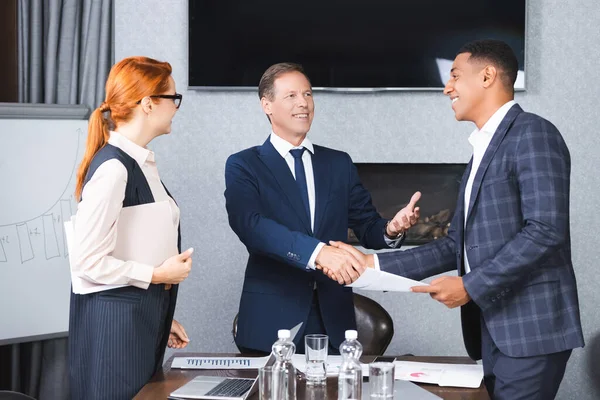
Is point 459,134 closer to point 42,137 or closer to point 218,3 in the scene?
point 218,3

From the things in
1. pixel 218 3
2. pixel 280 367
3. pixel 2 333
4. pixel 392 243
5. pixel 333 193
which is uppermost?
pixel 218 3

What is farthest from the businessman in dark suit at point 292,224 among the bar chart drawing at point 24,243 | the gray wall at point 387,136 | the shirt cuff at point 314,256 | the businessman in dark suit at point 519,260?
the bar chart drawing at point 24,243

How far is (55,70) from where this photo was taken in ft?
13.8

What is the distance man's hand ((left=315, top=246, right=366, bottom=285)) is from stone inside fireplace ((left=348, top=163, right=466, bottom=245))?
5.26 ft

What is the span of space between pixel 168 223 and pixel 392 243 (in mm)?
957

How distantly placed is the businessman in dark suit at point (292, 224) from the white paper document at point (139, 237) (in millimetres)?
405

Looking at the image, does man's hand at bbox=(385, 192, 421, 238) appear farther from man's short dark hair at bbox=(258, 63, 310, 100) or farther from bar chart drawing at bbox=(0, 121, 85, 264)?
bar chart drawing at bbox=(0, 121, 85, 264)

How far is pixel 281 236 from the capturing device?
2678mm

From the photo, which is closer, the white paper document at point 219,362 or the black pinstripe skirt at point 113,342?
the black pinstripe skirt at point 113,342

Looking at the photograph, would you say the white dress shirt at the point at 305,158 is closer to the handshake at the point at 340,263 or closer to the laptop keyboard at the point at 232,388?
the handshake at the point at 340,263

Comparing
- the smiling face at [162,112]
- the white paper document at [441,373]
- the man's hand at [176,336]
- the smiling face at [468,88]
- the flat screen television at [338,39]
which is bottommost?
the white paper document at [441,373]

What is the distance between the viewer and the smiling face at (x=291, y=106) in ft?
9.50

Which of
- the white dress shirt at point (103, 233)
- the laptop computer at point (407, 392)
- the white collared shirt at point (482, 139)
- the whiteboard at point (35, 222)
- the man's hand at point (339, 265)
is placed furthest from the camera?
the whiteboard at point (35, 222)

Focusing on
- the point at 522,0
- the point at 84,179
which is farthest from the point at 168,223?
the point at 522,0
